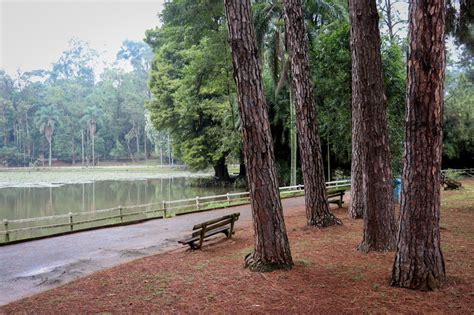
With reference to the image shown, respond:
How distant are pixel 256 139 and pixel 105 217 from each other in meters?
11.5

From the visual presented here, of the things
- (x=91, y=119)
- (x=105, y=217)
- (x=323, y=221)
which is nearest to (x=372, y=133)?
(x=323, y=221)

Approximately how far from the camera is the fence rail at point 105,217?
12.4 meters

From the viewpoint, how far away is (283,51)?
21.4m

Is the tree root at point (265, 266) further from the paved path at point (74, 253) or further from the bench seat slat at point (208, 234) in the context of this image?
the paved path at point (74, 253)

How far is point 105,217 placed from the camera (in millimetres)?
15242

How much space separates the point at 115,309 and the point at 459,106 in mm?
30206

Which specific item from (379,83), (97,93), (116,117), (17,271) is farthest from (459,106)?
(97,93)

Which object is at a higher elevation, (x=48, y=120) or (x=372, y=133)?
(x=48, y=120)

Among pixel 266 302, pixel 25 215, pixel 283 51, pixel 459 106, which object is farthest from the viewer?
pixel 459 106

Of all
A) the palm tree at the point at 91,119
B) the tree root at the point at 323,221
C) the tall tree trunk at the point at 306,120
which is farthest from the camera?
the palm tree at the point at 91,119

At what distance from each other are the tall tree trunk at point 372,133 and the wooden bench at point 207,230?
345 cm

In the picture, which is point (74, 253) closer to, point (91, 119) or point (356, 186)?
point (356, 186)

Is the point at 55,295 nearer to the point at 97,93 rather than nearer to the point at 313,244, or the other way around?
the point at 313,244

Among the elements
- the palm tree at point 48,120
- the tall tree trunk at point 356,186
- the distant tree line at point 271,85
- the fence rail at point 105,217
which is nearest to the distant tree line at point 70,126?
the palm tree at point 48,120
